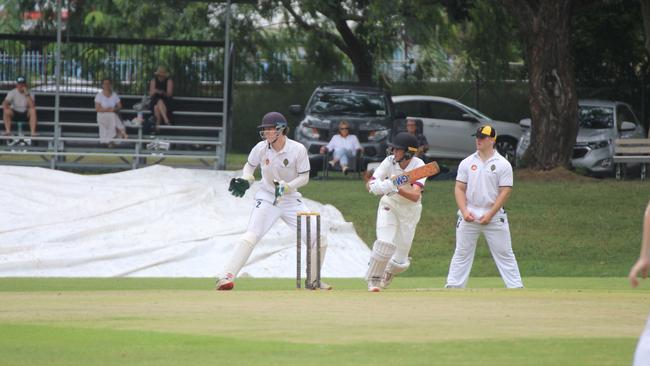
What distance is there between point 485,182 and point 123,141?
1481cm

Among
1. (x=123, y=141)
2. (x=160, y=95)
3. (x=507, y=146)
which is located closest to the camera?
(x=123, y=141)

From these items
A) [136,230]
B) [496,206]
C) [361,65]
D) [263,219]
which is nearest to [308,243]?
[263,219]

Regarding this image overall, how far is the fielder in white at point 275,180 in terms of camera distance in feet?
49.0

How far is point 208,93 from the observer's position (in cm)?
3216

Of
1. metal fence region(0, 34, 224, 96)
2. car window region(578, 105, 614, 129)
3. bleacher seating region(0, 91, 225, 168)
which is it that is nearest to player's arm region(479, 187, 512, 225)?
bleacher seating region(0, 91, 225, 168)

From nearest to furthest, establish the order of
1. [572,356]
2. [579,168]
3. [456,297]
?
[572,356] → [456,297] → [579,168]

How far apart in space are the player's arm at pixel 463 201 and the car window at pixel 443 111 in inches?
752

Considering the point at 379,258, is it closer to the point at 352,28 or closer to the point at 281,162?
the point at 281,162

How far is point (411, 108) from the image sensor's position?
3462 cm

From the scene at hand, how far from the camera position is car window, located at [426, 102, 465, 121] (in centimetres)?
3409

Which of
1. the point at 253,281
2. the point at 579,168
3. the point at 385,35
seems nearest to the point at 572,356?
the point at 253,281

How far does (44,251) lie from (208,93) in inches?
497

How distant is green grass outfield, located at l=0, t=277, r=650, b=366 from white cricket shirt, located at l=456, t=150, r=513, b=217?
1254 mm

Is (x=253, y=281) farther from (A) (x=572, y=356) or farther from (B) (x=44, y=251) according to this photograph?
(A) (x=572, y=356)
